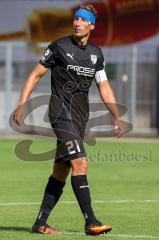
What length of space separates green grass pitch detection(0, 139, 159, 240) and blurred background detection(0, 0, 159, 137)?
645 cm

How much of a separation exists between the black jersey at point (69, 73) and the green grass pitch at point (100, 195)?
1426 mm

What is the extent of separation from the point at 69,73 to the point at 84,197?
4.64 ft

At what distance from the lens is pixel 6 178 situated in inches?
653

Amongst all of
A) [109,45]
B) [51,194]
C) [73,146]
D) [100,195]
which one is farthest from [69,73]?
[109,45]

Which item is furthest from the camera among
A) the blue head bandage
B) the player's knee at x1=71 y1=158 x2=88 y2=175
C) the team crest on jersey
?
the team crest on jersey

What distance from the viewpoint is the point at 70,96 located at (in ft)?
33.6

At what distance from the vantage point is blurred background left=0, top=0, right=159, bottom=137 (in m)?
29.2

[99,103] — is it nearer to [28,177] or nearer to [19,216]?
[28,177]

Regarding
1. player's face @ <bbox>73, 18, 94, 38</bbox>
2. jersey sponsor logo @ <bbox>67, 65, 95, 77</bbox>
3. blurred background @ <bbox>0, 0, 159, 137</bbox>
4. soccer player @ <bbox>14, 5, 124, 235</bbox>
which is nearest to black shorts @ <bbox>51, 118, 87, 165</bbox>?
soccer player @ <bbox>14, 5, 124, 235</bbox>

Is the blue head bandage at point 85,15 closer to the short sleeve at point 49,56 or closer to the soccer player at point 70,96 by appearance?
the soccer player at point 70,96

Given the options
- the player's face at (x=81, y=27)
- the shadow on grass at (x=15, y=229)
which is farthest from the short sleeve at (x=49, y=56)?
the shadow on grass at (x=15, y=229)

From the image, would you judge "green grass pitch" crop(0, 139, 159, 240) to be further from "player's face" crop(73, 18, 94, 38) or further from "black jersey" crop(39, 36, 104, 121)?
"player's face" crop(73, 18, 94, 38)

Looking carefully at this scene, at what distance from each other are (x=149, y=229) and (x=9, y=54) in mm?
19918

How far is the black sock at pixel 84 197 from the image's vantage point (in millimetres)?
9867
